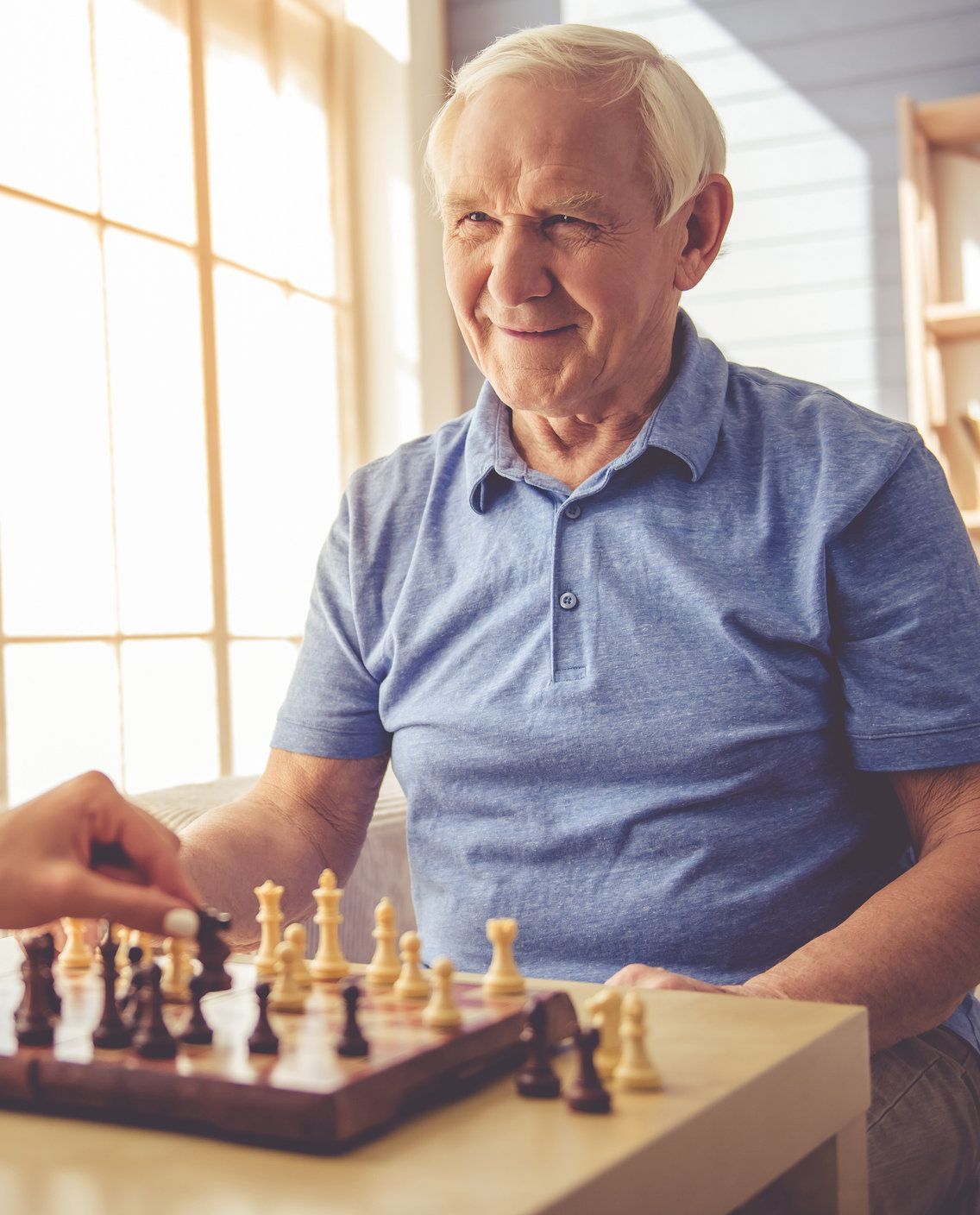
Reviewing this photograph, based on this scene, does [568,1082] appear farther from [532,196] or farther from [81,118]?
[81,118]

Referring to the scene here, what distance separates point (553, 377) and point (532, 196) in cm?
19

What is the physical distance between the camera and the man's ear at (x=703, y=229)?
5.22ft

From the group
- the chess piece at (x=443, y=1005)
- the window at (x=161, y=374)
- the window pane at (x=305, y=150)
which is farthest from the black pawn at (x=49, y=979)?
the window pane at (x=305, y=150)

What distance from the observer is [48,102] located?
2.92m

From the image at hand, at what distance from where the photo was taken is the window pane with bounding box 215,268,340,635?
138 inches

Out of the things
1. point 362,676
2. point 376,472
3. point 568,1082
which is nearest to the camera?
point 568,1082

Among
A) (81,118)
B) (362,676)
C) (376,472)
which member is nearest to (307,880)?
(362,676)

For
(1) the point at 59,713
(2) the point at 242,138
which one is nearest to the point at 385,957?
(1) the point at 59,713

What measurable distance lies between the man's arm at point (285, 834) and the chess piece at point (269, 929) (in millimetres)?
345

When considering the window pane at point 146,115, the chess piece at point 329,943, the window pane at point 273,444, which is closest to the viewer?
the chess piece at point 329,943

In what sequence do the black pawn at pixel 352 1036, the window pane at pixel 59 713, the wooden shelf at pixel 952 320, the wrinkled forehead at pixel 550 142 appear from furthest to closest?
the wooden shelf at pixel 952 320
the window pane at pixel 59 713
the wrinkled forehead at pixel 550 142
the black pawn at pixel 352 1036

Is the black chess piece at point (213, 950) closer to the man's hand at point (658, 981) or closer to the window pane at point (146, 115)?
the man's hand at point (658, 981)

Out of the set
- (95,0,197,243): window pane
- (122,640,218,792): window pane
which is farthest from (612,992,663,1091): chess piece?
(95,0,197,243): window pane

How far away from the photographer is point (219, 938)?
843 millimetres
